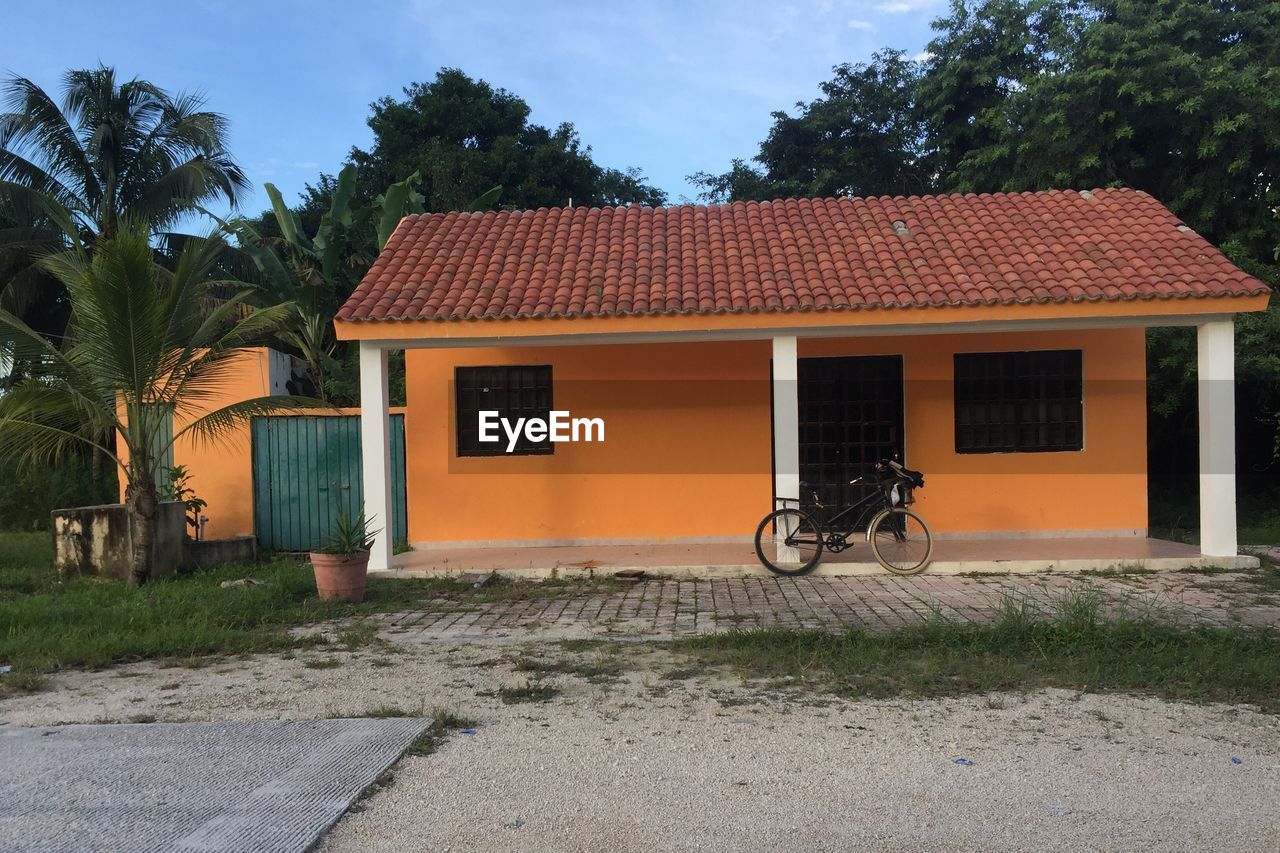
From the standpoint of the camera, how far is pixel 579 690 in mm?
5004

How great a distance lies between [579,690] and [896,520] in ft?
15.8

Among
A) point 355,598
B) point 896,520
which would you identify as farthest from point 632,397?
point 355,598

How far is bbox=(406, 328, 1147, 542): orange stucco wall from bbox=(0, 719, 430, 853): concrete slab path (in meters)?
6.00

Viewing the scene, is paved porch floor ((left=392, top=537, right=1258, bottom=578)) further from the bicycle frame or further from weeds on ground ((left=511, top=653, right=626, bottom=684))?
→ weeds on ground ((left=511, top=653, right=626, bottom=684))

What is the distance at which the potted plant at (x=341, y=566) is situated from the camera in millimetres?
7555

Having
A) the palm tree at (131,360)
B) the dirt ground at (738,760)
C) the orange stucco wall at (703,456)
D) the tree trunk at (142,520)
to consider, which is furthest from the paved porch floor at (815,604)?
the palm tree at (131,360)

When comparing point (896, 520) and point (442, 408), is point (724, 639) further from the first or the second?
point (442, 408)

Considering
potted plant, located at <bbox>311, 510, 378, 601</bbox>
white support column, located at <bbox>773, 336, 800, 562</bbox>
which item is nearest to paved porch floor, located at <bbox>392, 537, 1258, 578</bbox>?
white support column, located at <bbox>773, 336, 800, 562</bbox>

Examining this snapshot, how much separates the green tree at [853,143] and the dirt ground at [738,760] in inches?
713

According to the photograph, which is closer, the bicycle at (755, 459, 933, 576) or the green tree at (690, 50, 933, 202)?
the bicycle at (755, 459, 933, 576)

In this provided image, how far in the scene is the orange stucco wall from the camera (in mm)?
10219

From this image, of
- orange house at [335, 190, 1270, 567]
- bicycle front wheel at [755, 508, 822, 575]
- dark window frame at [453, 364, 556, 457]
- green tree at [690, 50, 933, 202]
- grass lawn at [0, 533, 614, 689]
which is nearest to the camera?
grass lawn at [0, 533, 614, 689]

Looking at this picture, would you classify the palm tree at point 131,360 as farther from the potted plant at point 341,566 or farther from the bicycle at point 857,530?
the bicycle at point 857,530

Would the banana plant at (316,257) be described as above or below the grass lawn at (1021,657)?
above
